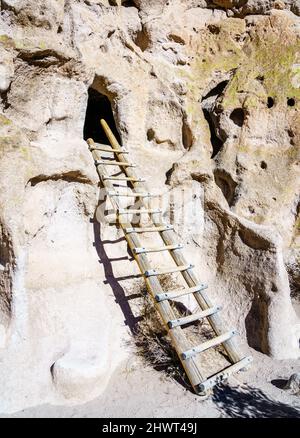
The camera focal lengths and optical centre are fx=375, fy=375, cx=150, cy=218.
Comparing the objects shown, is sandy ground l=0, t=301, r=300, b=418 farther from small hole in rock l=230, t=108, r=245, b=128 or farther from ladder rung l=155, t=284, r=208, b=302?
small hole in rock l=230, t=108, r=245, b=128

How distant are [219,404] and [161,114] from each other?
353 centimetres

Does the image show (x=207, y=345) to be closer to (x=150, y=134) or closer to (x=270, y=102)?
(x=150, y=134)

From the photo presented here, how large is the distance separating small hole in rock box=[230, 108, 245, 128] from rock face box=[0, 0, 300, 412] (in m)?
0.01

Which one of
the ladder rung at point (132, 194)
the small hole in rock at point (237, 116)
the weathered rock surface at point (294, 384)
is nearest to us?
the weathered rock surface at point (294, 384)

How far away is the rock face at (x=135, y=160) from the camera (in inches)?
123

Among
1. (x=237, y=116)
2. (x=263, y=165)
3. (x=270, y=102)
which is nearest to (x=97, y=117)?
(x=237, y=116)

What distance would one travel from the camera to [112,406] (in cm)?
282

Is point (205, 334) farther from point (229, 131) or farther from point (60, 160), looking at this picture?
point (229, 131)

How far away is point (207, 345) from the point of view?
305 cm

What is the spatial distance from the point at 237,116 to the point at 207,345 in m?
3.24

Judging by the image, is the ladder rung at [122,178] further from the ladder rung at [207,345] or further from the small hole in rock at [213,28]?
the small hole in rock at [213,28]

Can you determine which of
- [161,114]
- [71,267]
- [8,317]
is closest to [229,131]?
[161,114]

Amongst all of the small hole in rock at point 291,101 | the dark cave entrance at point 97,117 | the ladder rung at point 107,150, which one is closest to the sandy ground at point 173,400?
the ladder rung at point 107,150

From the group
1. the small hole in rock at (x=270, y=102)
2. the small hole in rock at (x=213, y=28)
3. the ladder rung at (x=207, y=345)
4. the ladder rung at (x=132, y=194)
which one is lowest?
the ladder rung at (x=207, y=345)
